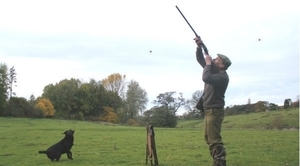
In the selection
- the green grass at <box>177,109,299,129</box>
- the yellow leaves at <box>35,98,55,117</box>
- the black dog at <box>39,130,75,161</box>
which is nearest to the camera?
the black dog at <box>39,130,75,161</box>

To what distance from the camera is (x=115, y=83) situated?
130500 millimetres

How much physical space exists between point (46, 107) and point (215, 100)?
94.1 m

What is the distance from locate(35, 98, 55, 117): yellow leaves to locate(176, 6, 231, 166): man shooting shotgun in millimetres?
89941

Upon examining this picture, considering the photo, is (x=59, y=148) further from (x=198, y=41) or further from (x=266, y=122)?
(x=266, y=122)

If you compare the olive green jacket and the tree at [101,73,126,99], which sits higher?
the tree at [101,73,126,99]

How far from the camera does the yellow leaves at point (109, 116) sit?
363 feet

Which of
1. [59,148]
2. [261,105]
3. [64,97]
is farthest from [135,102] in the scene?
[59,148]

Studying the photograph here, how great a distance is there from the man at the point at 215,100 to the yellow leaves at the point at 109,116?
330 ft

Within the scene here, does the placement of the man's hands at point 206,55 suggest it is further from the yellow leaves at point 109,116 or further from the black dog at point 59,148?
the yellow leaves at point 109,116

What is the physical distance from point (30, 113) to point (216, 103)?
297ft

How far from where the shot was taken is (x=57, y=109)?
363 ft

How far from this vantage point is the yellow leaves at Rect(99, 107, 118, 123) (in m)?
111

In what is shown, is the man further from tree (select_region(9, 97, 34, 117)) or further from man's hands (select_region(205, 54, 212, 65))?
tree (select_region(9, 97, 34, 117))

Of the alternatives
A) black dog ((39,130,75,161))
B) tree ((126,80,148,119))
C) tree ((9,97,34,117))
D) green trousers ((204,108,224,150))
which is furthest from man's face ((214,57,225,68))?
tree ((126,80,148,119))
